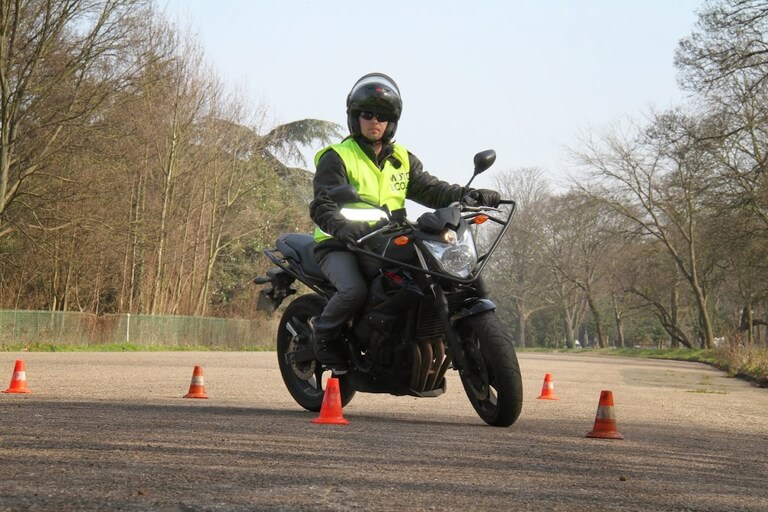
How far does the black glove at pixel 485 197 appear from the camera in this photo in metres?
8.64

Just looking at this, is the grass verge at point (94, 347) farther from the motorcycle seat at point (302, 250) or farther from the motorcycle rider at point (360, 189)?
the motorcycle rider at point (360, 189)

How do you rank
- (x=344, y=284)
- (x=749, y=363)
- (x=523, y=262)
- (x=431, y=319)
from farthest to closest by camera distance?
(x=523, y=262)
(x=749, y=363)
(x=344, y=284)
(x=431, y=319)

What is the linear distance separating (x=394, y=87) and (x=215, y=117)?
36.4m

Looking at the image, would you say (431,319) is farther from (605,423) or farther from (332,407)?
(605,423)

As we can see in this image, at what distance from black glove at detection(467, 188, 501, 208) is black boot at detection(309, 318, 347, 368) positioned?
5.02ft

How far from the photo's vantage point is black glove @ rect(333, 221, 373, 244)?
26.3 feet

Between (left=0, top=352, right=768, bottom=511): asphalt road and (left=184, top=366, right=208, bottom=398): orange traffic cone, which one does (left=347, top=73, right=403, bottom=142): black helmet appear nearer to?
(left=0, top=352, right=768, bottom=511): asphalt road

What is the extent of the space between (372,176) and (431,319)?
4.07ft

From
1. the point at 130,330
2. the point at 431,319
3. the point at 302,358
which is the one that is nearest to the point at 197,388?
A: the point at 302,358

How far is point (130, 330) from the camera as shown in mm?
37969

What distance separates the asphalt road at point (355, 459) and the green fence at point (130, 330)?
22253mm

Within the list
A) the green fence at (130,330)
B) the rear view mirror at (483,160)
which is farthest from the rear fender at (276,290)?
the green fence at (130,330)

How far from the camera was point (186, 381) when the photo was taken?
1494 centimetres

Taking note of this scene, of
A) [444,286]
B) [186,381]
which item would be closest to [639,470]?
[444,286]
